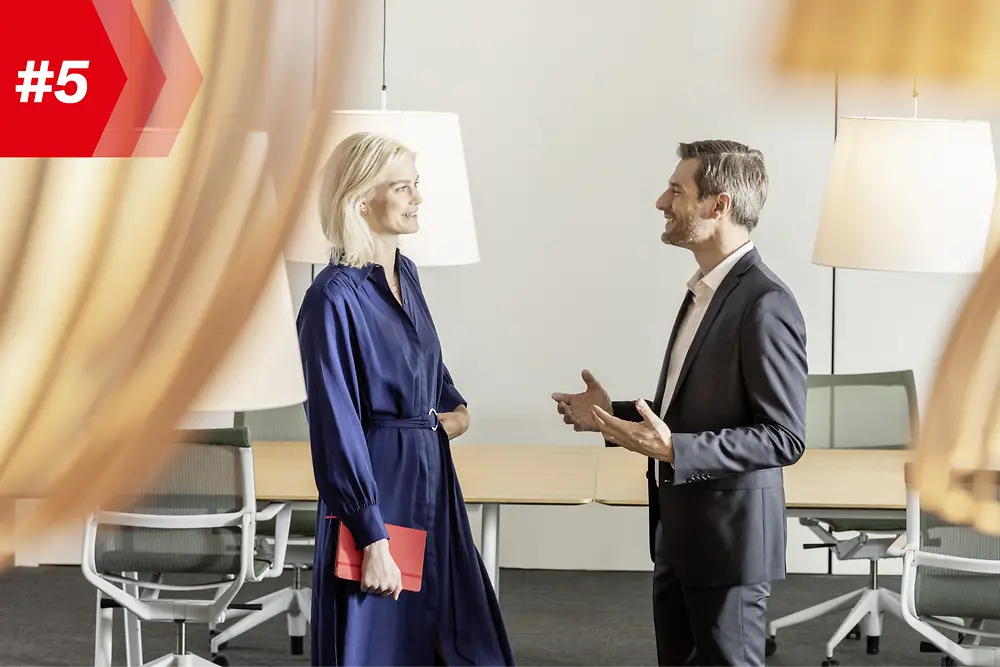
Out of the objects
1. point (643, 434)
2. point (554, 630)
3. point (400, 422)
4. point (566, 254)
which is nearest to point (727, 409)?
point (643, 434)

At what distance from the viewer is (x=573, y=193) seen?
4930 millimetres

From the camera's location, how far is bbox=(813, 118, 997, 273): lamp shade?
0.39 m

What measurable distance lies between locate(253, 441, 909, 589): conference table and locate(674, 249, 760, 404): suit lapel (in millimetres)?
870

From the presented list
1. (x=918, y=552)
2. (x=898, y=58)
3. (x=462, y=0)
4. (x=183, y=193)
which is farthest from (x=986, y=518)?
(x=462, y=0)

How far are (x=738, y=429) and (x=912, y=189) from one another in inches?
66.7

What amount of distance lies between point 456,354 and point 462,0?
141 cm

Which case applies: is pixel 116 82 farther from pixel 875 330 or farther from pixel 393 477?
pixel 875 330

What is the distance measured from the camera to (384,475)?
2299 mm

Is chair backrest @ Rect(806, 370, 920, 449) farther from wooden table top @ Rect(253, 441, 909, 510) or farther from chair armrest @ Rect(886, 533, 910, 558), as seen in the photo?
chair armrest @ Rect(886, 533, 910, 558)

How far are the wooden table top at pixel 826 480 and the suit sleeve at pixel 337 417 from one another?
2.96ft

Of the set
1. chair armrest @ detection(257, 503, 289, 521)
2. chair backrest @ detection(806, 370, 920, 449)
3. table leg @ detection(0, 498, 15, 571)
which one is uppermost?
table leg @ detection(0, 498, 15, 571)

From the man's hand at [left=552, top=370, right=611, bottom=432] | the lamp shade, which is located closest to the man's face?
the man's hand at [left=552, top=370, right=611, bottom=432]

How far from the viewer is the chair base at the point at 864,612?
12.3 feet

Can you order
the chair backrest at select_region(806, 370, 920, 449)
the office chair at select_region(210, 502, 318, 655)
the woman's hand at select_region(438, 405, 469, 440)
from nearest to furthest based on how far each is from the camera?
the woman's hand at select_region(438, 405, 469, 440) < the office chair at select_region(210, 502, 318, 655) < the chair backrest at select_region(806, 370, 920, 449)
